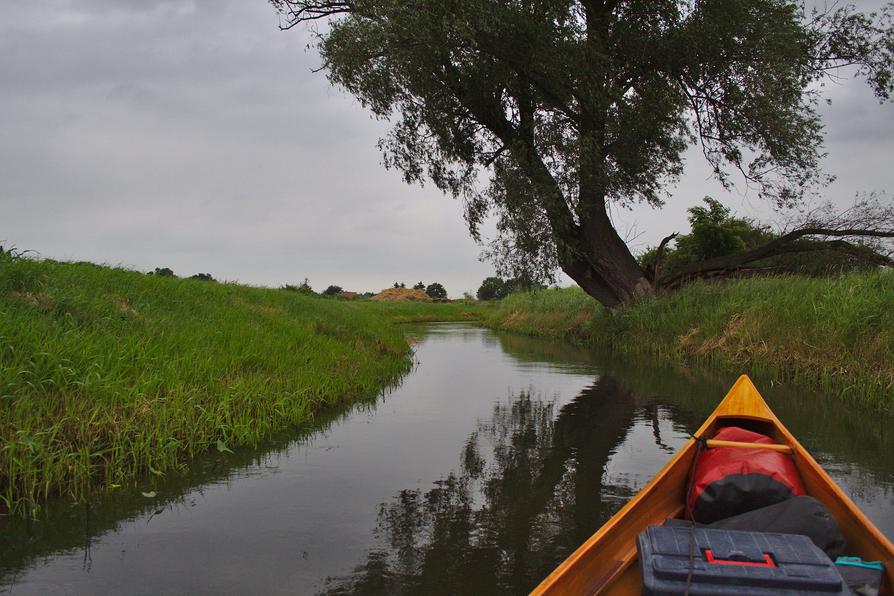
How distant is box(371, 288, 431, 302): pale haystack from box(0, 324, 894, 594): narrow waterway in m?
56.2

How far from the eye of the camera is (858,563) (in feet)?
9.50

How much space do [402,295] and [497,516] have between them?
62.0 metres

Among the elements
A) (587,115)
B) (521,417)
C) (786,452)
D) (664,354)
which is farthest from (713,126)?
(786,452)

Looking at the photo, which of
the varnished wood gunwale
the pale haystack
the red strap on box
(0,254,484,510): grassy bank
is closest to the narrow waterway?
(0,254,484,510): grassy bank

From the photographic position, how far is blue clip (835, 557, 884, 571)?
2846 mm

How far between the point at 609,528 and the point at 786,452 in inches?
79.1

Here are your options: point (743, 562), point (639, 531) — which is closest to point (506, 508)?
point (639, 531)

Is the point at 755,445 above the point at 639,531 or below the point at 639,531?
above

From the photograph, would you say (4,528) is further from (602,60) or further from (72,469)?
(602,60)

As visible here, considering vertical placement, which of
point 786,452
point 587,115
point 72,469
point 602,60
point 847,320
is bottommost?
point 72,469

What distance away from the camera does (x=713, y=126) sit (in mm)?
17062

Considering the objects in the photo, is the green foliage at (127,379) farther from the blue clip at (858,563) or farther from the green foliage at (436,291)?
the green foliage at (436,291)

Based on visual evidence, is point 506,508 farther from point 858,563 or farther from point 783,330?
point 783,330

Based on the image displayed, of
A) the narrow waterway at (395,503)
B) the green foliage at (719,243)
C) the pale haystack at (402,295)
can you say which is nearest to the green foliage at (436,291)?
the pale haystack at (402,295)
